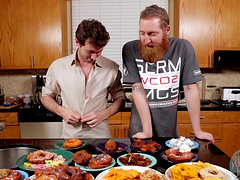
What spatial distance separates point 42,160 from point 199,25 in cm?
278

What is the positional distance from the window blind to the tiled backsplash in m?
1.08

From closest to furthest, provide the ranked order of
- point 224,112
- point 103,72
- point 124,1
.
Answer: point 103,72
point 224,112
point 124,1

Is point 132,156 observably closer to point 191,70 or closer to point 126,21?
point 191,70

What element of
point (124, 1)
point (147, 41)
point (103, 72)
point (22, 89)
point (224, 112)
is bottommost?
point (224, 112)

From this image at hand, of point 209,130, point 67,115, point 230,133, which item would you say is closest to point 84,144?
point 67,115

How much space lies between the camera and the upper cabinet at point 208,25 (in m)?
3.22

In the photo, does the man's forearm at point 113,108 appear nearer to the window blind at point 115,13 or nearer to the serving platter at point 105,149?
the serving platter at point 105,149

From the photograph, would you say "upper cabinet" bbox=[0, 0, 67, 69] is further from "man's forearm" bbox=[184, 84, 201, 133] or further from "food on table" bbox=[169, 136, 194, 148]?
"food on table" bbox=[169, 136, 194, 148]

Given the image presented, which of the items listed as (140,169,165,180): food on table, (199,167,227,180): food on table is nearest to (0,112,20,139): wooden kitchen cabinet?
(140,169,165,180): food on table

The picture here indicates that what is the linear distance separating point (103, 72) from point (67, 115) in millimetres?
443

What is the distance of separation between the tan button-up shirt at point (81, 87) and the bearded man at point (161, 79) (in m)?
0.19

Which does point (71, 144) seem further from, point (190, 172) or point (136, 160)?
point (190, 172)

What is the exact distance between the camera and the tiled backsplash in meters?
3.71

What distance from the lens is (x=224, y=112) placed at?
313 cm
